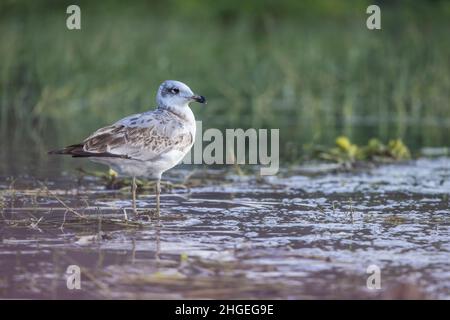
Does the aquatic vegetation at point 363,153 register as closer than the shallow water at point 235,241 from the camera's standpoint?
No

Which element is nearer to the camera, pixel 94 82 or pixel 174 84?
pixel 174 84

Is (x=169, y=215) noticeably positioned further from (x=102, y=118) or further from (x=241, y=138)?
(x=102, y=118)

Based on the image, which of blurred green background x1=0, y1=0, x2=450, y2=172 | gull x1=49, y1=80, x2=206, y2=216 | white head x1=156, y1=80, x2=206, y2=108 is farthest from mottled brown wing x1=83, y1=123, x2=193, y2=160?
blurred green background x1=0, y1=0, x2=450, y2=172

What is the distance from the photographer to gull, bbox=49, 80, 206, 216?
27.2ft

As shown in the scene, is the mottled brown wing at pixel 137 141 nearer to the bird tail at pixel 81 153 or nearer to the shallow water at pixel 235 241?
the bird tail at pixel 81 153

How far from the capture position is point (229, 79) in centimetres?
1897

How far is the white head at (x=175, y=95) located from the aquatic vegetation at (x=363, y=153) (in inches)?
128

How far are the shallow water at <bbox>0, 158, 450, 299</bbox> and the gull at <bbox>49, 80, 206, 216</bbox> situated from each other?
1.26 ft

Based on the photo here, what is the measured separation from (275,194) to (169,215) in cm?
170

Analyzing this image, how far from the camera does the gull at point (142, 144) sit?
829cm

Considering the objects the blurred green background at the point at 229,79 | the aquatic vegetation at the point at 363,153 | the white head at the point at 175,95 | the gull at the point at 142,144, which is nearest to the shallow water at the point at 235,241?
the gull at the point at 142,144

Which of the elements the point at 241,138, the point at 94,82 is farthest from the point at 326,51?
the point at 241,138
